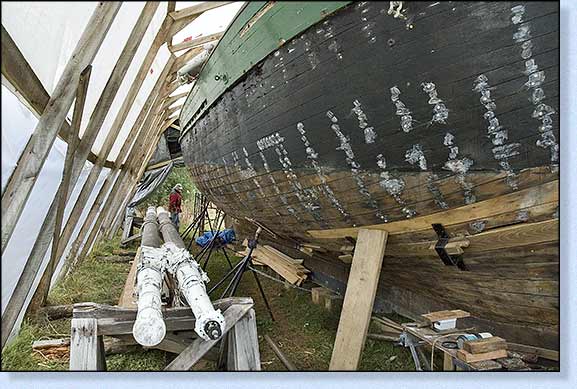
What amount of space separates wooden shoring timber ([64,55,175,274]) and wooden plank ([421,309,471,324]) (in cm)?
104

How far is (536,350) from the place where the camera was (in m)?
1.35

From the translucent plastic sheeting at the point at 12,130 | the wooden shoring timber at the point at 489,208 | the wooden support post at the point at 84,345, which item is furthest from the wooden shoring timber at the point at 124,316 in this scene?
the wooden shoring timber at the point at 489,208

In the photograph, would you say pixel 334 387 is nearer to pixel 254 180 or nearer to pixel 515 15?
pixel 254 180

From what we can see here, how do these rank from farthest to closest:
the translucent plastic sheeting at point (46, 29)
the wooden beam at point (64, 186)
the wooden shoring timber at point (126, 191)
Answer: the wooden shoring timber at point (126, 191)
the wooden beam at point (64, 186)
the translucent plastic sheeting at point (46, 29)

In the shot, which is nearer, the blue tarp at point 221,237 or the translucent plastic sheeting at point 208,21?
the translucent plastic sheeting at point 208,21

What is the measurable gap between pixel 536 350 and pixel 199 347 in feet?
2.91

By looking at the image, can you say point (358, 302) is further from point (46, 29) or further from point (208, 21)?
point (46, 29)

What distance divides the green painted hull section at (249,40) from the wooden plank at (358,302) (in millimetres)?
570

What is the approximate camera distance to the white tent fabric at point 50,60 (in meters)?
1.22

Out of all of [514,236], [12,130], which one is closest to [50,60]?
[12,130]

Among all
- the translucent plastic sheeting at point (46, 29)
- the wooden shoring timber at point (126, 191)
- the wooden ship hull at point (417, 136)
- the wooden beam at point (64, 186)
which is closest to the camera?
the wooden ship hull at point (417, 136)

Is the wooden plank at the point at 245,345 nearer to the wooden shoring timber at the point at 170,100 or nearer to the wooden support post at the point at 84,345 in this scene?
the wooden support post at the point at 84,345

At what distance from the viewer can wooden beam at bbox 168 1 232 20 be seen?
1.22 metres

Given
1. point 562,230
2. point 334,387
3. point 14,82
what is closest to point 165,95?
point 14,82
